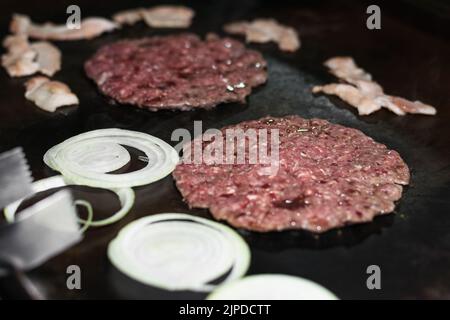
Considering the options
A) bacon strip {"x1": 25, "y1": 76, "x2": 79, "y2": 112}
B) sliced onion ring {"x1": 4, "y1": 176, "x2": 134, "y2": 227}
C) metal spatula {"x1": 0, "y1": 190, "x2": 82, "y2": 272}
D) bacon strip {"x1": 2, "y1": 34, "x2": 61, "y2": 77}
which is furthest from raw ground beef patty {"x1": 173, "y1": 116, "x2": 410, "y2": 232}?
bacon strip {"x1": 2, "y1": 34, "x2": 61, "y2": 77}

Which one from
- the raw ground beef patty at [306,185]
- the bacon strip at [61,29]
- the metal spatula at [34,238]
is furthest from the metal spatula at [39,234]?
the bacon strip at [61,29]

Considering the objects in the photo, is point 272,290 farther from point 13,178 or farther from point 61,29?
point 61,29

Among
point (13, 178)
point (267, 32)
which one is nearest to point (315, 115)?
point (267, 32)

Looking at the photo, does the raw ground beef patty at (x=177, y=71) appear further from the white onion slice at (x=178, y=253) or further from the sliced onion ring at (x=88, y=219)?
the white onion slice at (x=178, y=253)

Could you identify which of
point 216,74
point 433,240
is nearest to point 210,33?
point 216,74

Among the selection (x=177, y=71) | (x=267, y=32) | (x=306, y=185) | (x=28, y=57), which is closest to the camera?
(x=306, y=185)

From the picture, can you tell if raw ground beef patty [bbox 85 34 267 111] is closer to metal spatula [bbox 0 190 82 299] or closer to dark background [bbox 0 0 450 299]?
dark background [bbox 0 0 450 299]
